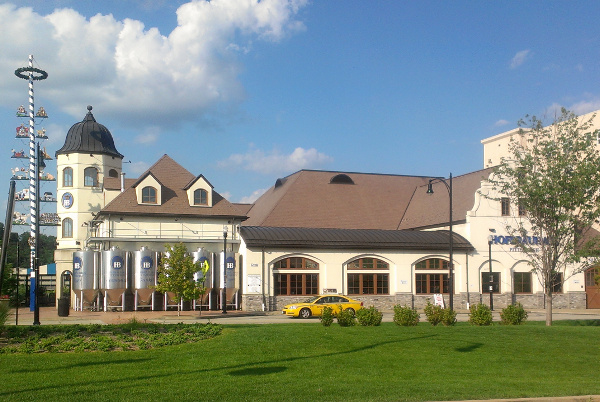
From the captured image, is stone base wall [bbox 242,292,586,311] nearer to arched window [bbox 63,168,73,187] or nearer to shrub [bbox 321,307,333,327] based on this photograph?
shrub [bbox 321,307,333,327]

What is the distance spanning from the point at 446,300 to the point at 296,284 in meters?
11.1

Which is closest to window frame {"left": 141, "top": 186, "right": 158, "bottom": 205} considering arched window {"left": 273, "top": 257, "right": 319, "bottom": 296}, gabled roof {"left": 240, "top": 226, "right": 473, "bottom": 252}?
gabled roof {"left": 240, "top": 226, "right": 473, "bottom": 252}

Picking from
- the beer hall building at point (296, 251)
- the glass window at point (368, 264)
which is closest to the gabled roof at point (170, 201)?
the beer hall building at point (296, 251)

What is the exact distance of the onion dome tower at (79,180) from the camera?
56562 millimetres

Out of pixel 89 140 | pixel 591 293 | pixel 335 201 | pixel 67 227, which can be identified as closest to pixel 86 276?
pixel 67 227

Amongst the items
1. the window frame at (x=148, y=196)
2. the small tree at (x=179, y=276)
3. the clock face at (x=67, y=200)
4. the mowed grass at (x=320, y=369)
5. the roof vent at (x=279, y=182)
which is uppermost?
the roof vent at (x=279, y=182)

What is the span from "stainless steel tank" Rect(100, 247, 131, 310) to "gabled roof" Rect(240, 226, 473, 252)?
805cm

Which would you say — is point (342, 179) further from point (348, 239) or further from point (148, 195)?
point (148, 195)

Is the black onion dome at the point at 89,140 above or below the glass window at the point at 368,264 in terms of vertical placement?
above

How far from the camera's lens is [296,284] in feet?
136

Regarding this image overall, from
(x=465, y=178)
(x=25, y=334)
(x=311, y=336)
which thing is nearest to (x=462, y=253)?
(x=465, y=178)

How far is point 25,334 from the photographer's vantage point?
52.1 ft

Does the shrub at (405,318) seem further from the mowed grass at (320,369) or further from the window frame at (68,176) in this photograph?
the window frame at (68,176)

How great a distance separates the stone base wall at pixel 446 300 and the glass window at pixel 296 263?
6.79 feet
